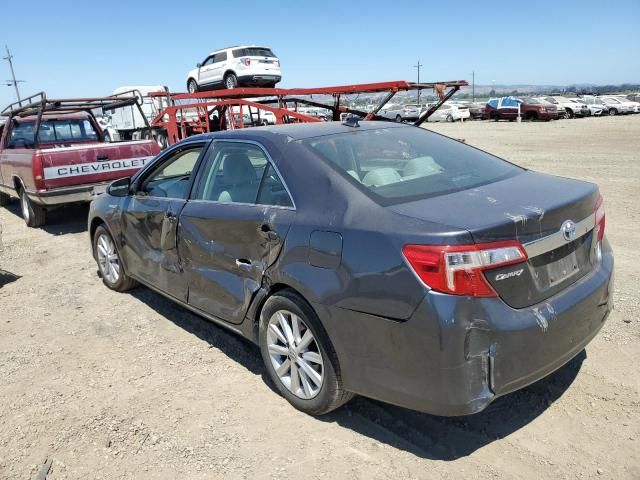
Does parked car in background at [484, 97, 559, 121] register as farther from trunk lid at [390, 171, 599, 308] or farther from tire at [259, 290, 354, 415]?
tire at [259, 290, 354, 415]

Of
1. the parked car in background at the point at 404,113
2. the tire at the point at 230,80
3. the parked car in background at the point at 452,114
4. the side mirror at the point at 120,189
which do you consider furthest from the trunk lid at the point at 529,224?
the parked car in background at the point at 452,114

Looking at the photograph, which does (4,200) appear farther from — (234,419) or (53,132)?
(234,419)

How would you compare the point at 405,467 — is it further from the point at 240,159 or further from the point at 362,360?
the point at 240,159

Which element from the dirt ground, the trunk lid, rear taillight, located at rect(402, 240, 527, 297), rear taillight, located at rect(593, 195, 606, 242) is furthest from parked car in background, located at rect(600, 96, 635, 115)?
rear taillight, located at rect(402, 240, 527, 297)

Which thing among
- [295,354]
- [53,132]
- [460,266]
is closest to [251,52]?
[53,132]

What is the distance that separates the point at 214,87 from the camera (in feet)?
68.4

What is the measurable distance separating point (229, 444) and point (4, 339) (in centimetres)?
270

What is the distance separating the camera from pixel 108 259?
5.39 metres

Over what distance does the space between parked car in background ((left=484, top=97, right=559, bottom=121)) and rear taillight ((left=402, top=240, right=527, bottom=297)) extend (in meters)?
37.2

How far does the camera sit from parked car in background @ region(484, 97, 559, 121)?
3597cm

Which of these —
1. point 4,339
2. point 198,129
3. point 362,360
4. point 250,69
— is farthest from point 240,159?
point 250,69

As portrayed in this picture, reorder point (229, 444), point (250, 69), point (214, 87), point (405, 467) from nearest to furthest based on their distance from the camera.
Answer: point (405, 467)
point (229, 444)
point (250, 69)
point (214, 87)

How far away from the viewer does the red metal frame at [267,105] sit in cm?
1037

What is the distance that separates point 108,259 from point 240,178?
2423 millimetres
